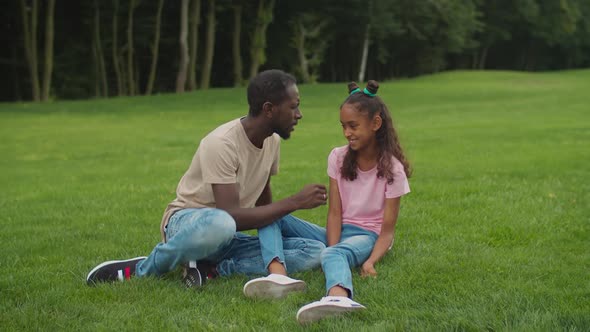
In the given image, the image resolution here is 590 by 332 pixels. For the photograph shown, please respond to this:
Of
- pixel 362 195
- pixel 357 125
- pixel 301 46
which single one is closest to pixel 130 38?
pixel 301 46

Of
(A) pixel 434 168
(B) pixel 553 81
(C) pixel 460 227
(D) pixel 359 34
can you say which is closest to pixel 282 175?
(A) pixel 434 168

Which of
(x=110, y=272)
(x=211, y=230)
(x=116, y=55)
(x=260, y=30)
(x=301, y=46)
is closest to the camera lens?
(x=211, y=230)

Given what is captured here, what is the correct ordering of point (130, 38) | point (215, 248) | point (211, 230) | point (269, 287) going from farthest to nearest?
point (130, 38) < point (215, 248) < point (211, 230) < point (269, 287)

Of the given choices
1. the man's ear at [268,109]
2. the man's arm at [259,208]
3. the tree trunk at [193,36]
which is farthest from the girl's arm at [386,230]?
the tree trunk at [193,36]

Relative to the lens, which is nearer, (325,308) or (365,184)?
(325,308)

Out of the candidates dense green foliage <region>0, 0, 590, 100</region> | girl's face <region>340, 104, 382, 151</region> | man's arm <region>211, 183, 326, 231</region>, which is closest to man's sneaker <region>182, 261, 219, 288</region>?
man's arm <region>211, 183, 326, 231</region>

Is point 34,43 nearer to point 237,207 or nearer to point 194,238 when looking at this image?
point 237,207

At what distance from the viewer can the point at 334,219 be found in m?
5.18

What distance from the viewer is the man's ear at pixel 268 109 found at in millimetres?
4855

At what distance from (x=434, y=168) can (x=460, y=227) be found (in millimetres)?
4208

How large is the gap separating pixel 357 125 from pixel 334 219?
2.31 ft

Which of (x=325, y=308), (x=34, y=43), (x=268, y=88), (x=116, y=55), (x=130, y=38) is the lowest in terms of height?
(x=116, y=55)

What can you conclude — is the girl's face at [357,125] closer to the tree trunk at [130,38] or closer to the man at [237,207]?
the man at [237,207]

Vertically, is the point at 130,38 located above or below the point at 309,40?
above
